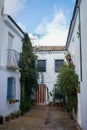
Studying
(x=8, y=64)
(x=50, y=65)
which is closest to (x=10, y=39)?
(x=8, y=64)

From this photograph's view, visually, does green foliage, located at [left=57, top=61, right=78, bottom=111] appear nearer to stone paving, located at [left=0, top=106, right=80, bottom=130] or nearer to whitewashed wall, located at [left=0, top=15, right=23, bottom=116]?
stone paving, located at [left=0, top=106, right=80, bottom=130]

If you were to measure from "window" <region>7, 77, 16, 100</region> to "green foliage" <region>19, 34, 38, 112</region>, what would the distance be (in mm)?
1924

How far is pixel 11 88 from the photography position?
17.6 metres

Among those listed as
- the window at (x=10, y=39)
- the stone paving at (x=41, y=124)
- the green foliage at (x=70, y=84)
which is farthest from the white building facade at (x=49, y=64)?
the green foliage at (x=70, y=84)

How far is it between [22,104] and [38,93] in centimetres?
847

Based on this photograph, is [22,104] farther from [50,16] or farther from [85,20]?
[85,20]

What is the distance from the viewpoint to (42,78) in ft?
95.0

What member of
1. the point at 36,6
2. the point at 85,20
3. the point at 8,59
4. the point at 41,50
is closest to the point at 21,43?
the point at 8,59

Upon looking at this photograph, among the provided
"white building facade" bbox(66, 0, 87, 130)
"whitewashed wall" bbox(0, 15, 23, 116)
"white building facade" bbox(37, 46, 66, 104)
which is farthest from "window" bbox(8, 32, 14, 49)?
→ "white building facade" bbox(37, 46, 66, 104)

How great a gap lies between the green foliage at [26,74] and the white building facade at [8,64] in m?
1.04

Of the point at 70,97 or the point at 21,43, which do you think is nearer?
the point at 70,97

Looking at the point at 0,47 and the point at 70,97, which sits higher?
the point at 0,47

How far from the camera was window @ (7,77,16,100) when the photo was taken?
17.0 meters

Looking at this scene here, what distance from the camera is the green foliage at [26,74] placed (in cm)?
2008
